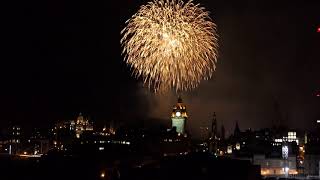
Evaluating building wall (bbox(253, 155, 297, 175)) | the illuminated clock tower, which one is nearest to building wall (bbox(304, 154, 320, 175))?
building wall (bbox(253, 155, 297, 175))

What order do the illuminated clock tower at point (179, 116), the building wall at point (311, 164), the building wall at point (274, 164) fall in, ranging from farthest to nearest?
the illuminated clock tower at point (179, 116) < the building wall at point (274, 164) < the building wall at point (311, 164)

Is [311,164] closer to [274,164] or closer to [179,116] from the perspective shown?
[274,164]

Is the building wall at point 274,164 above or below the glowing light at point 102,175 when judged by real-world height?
below

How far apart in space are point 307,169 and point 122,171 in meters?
66.1

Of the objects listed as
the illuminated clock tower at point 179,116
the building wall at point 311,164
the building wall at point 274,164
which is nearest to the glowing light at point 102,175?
the building wall at point 311,164

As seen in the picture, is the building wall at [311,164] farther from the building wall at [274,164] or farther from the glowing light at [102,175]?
the glowing light at [102,175]

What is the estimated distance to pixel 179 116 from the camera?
17962 centimetres

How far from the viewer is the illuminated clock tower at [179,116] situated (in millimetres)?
176500

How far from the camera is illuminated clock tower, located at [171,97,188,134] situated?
579 ft

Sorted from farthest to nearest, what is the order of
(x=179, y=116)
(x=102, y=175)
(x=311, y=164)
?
(x=179, y=116), (x=311, y=164), (x=102, y=175)

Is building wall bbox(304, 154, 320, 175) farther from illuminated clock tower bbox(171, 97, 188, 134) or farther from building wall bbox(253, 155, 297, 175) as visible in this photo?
illuminated clock tower bbox(171, 97, 188, 134)

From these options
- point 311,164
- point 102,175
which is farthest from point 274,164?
point 102,175

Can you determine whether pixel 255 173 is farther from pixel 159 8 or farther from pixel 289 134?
pixel 289 134

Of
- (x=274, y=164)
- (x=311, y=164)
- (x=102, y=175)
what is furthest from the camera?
(x=274, y=164)
